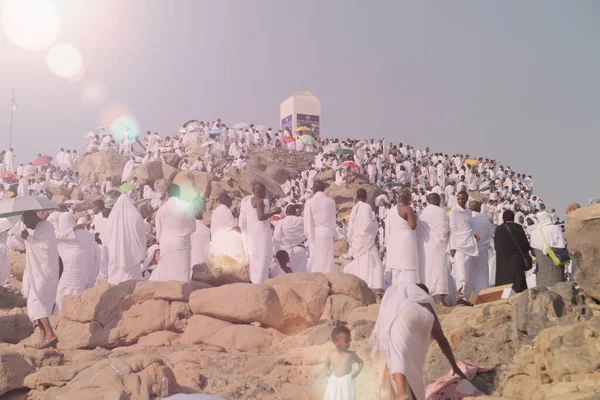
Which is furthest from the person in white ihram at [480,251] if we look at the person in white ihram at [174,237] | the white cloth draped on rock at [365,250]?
the person in white ihram at [174,237]

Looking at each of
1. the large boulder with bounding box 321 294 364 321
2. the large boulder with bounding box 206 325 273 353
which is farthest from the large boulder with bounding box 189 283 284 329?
the large boulder with bounding box 321 294 364 321

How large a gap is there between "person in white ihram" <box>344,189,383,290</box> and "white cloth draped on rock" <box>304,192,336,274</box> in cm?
57

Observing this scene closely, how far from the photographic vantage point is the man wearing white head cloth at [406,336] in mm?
4285

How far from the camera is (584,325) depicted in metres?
4.42

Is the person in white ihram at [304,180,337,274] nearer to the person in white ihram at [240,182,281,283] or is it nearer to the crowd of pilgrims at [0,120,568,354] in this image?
the crowd of pilgrims at [0,120,568,354]

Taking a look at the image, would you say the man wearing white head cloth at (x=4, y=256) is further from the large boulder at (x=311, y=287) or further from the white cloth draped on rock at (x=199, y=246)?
the large boulder at (x=311, y=287)

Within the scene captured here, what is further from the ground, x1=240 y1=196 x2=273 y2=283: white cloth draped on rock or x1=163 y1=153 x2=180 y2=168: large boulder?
x1=163 y1=153 x2=180 y2=168: large boulder

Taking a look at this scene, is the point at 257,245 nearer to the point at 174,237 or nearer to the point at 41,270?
the point at 174,237

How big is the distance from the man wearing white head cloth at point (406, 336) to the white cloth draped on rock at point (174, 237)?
17.7 ft

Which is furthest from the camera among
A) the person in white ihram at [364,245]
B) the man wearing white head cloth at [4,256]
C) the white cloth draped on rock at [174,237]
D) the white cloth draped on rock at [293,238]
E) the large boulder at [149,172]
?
the large boulder at [149,172]

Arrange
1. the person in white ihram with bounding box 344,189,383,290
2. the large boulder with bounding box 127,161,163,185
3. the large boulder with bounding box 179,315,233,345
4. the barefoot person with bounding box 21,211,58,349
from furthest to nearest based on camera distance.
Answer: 1. the large boulder with bounding box 127,161,163,185
2. the person in white ihram with bounding box 344,189,383,290
3. the barefoot person with bounding box 21,211,58,349
4. the large boulder with bounding box 179,315,233,345

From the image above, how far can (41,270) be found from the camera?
7922 millimetres

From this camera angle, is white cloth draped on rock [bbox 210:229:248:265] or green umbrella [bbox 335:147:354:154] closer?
white cloth draped on rock [bbox 210:229:248:265]

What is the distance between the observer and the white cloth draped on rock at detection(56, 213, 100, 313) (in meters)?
9.67
